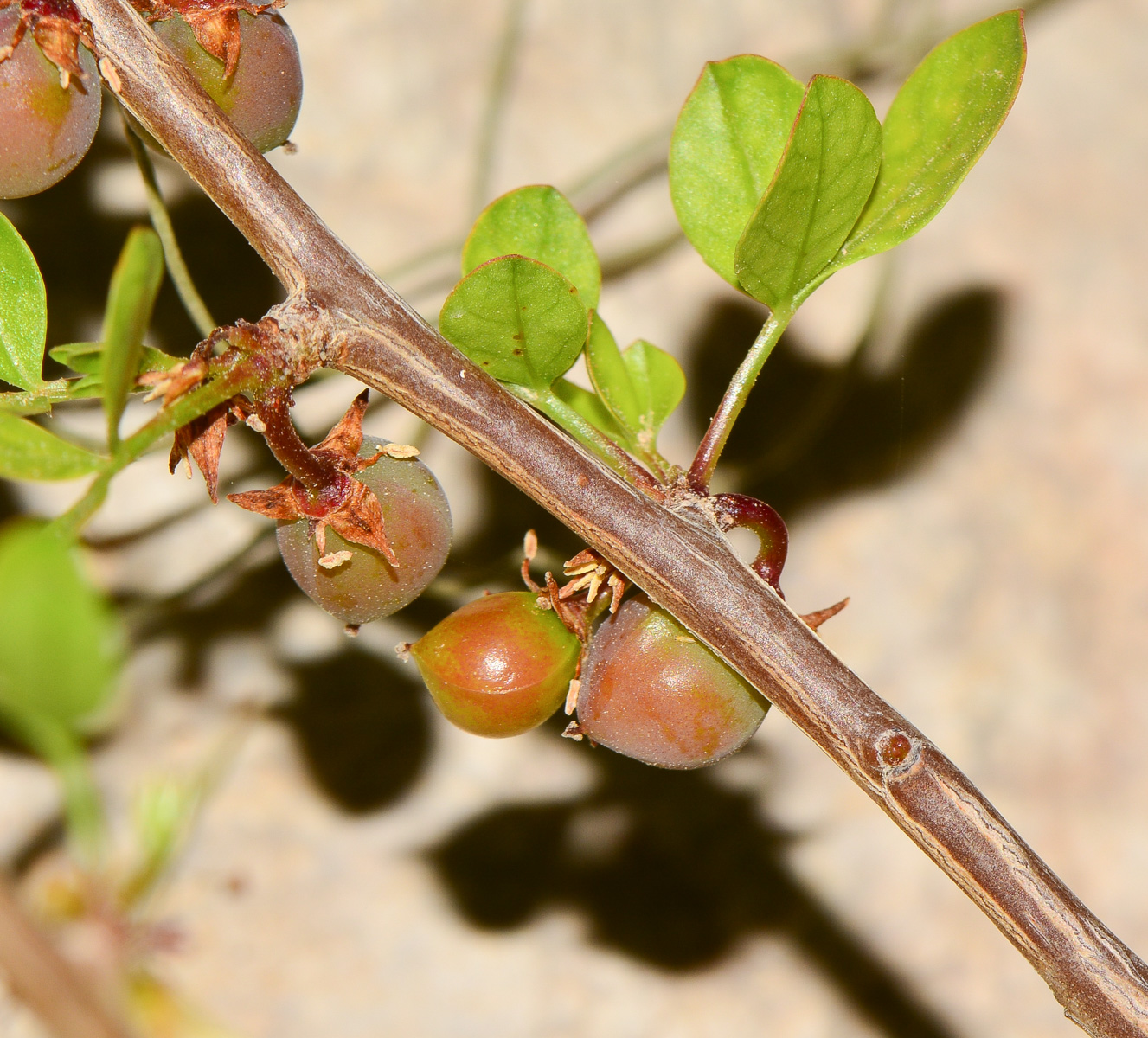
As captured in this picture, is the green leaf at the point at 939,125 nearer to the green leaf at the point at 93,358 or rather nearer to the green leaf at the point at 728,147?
the green leaf at the point at 728,147

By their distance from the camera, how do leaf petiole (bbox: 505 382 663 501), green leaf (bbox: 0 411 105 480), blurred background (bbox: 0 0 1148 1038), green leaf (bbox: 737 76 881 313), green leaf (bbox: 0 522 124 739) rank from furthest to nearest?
blurred background (bbox: 0 0 1148 1038)
leaf petiole (bbox: 505 382 663 501)
green leaf (bbox: 737 76 881 313)
green leaf (bbox: 0 411 105 480)
green leaf (bbox: 0 522 124 739)

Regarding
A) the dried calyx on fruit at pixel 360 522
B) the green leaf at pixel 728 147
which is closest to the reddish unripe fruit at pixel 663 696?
the dried calyx on fruit at pixel 360 522

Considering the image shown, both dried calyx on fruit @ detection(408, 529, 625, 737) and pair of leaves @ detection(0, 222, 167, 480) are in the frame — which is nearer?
pair of leaves @ detection(0, 222, 167, 480)

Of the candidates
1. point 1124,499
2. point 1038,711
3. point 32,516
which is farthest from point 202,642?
point 1124,499

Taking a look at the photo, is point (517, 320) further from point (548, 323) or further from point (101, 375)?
point (101, 375)

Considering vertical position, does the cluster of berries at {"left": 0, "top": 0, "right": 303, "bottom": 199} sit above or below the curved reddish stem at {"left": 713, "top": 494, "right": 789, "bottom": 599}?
above

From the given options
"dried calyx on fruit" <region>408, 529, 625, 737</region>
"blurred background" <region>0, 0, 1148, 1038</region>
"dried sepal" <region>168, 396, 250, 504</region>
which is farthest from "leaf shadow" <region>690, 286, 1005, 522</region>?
"dried sepal" <region>168, 396, 250, 504</region>

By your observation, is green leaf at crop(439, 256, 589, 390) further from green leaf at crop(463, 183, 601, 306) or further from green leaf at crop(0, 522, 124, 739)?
green leaf at crop(0, 522, 124, 739)
